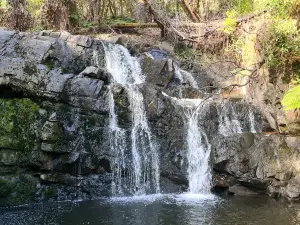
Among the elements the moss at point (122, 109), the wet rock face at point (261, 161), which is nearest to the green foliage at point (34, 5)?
the moss at point (122, 109)

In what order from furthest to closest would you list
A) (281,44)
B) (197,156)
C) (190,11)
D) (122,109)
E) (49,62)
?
(190,11)
(281,44)
(49,62)
(122,109)
(197,156)

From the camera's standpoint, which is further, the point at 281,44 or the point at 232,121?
the point at 232,121

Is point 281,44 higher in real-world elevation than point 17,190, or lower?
higher

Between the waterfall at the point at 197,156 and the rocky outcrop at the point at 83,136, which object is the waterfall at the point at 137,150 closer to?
the rocky outcrop at the point at 83,136

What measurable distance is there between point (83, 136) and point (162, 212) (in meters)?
3.62

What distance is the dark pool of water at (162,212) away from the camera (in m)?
7.94

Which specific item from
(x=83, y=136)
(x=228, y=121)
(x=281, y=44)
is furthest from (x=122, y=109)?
(x=281, y=44)

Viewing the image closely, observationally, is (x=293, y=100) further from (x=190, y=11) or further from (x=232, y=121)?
(x=190, y=11)

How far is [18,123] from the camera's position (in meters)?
10.2

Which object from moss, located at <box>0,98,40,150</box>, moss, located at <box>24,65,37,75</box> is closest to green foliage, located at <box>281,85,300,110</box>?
moss, located at <box>0,98,40,150</box>

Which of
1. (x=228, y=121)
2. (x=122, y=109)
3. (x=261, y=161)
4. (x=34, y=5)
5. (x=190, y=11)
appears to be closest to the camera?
(x=261, y=161)

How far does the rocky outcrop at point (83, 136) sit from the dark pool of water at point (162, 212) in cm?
65

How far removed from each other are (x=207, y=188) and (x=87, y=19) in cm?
1071

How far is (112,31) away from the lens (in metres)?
17.1
